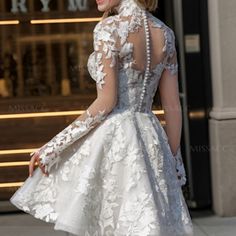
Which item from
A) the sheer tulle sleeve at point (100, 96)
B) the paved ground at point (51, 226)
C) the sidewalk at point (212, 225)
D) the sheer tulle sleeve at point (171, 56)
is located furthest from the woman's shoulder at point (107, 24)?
the sidewalk at point (212, 225)

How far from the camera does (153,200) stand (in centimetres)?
331

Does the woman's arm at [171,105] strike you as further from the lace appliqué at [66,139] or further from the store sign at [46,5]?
the store sign at [46,5]

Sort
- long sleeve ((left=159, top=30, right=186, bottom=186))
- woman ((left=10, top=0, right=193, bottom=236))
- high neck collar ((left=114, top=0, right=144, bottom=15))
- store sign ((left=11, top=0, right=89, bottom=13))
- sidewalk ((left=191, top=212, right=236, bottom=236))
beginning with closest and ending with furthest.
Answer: woman ((left=10, top=0, right=193, bottom=236)) < high neck collar ((left=114, top=0, right=144, bottom=15)) < long sleeve ((left=159, top=30, right=186, bottom=186)) < sidewalk ((left=191, top=212, right=236, bottom=236)) < store sign ((left=11, top=0, right=89, bottom=13))

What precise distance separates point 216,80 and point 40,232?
2.24 m

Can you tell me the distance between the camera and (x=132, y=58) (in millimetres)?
3357

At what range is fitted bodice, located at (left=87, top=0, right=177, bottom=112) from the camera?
3.34 metres

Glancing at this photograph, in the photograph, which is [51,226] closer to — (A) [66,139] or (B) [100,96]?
(A) [66,139]

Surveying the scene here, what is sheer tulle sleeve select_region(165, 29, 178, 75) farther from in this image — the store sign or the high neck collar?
the store sign

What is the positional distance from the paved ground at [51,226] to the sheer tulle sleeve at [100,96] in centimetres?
299

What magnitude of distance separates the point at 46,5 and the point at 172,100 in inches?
160

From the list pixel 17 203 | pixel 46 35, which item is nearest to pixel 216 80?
pixel 46 35

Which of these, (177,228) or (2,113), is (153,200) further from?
(2,113)

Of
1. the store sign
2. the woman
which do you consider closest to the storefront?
the store sign

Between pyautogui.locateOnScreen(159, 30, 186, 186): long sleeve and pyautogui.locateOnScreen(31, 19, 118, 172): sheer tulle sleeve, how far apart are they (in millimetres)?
329
